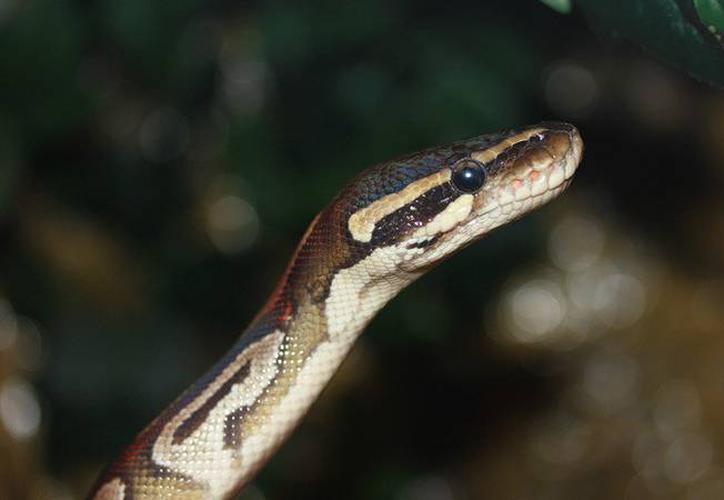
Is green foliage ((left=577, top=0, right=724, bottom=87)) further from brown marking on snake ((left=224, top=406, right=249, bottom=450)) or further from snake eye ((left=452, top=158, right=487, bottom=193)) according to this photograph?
brown marking on snake ((left=224, top=406, right=249, bottom=450))

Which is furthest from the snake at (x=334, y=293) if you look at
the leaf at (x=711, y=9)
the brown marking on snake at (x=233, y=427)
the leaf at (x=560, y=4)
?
the leaf at (x=711, y=9)

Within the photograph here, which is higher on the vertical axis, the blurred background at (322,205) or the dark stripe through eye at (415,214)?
the dark stripe through eye at (415,214)

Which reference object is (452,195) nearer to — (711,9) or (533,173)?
(533,173)

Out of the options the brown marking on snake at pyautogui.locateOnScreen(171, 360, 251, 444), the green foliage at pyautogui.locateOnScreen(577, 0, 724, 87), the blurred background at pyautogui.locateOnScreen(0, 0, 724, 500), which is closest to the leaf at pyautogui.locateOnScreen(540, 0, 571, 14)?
the green foliage at pyautogui.locateOnScreen(577, 0, 724, 87)

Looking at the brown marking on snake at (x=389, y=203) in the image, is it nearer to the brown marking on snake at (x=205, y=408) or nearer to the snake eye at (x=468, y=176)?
the snake eye at (x=468, y=176)

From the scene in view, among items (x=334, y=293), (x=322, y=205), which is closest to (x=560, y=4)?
(x=334, y=293)

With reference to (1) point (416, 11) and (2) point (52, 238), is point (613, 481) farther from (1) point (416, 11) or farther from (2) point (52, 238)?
(2) point (52, 238)
